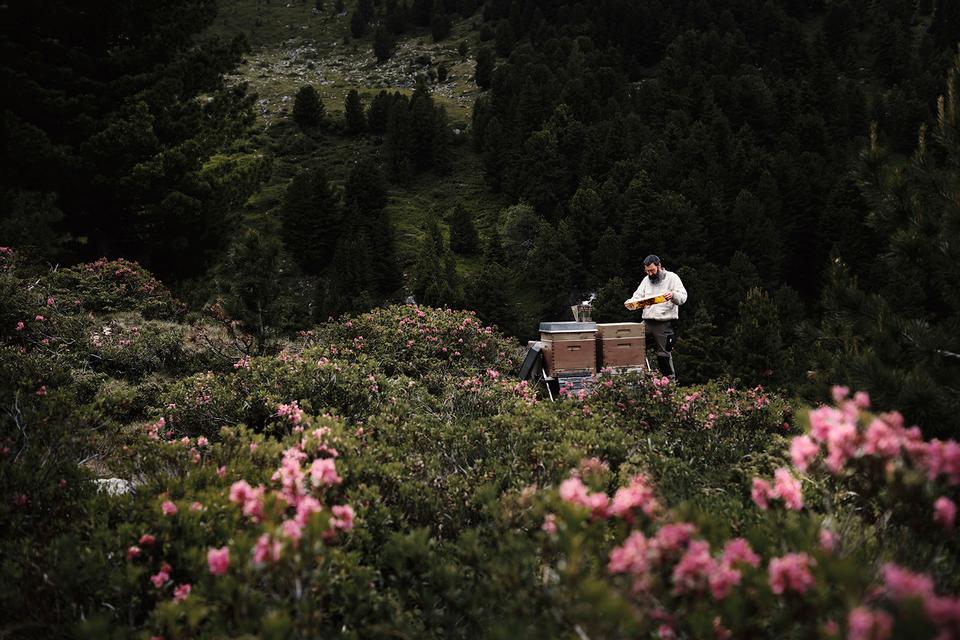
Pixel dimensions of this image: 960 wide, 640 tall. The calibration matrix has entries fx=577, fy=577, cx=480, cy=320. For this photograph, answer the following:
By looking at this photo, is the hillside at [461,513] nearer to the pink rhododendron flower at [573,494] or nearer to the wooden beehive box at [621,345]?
the pink rhododendron flower at [573,494]

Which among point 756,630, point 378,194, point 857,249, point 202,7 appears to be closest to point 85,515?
point 756,630

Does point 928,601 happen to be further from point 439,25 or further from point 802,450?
point 439,25

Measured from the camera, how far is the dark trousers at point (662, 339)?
8.53 meters

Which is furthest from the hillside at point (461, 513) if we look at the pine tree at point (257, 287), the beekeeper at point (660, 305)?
the pine tree at point (257, 287)

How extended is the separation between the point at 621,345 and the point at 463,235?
47.4 metres

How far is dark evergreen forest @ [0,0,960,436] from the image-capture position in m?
4.64

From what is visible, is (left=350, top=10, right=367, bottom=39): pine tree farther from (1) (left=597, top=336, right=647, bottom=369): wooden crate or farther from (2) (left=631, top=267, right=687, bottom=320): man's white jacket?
(1) (left=597, top=336, right=647, bottom=369): wooden crate

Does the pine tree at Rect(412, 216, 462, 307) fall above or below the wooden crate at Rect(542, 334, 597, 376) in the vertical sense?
below

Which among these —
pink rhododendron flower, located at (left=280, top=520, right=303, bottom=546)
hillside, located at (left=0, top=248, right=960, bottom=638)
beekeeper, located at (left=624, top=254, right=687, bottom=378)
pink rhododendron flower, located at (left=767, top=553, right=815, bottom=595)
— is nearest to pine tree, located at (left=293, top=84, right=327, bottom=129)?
hillside, located at (left=0, top=248, right=960, bottom=638)

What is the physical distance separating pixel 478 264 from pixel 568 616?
5210 centimetres

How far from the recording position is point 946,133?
4004 mm

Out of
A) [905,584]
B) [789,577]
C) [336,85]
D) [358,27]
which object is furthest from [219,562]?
[358,27]

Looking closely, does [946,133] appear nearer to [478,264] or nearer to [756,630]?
[756,630]

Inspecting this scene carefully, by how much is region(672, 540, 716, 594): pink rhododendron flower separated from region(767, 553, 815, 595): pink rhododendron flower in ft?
0.57
